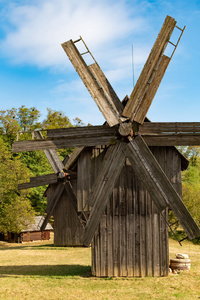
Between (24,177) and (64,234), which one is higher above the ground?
(24,177)

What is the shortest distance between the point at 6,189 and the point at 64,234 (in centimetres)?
878

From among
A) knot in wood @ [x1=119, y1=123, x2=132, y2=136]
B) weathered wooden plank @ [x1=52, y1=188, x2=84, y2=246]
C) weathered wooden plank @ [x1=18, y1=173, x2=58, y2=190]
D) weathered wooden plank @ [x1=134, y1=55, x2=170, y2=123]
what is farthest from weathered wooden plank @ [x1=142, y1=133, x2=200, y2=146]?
weathered wooden plank @ [x1=52, y1=188, x2=84, y2=246]

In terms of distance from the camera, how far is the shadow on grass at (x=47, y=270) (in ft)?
42.9

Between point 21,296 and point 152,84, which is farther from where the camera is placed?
point 152,84

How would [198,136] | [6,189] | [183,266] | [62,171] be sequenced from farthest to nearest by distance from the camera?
[6,189], [62,171], [183,266], [198,136]

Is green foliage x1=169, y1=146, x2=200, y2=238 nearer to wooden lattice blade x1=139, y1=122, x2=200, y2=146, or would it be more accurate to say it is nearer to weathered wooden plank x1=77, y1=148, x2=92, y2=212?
weathered wooden plank x1=77, y1=148, x2=92, y2=212

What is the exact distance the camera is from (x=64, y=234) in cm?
2447

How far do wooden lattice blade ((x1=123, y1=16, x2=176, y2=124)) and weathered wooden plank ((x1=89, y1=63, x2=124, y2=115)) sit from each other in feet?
1.72

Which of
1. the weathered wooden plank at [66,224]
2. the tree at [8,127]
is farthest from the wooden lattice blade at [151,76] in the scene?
the tree at [8,127]

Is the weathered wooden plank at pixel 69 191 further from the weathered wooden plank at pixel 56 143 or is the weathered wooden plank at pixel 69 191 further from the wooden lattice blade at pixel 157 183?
the wooden lattice blade at pixel 157 183

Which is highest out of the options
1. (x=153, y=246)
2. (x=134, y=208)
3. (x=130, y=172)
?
(x=130, y=172)

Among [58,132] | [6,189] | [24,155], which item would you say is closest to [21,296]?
[58,132]

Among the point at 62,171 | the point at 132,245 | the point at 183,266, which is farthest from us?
the point at 62,171

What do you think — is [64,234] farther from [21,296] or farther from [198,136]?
[198,136]
